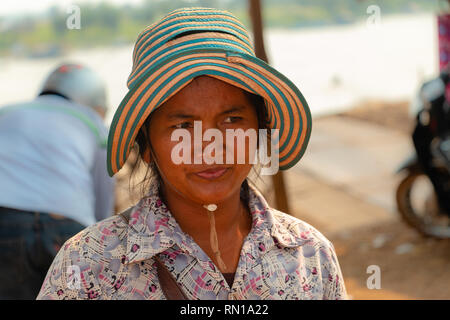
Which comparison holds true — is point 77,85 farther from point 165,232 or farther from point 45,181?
point 165,232

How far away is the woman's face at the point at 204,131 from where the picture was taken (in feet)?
4.75

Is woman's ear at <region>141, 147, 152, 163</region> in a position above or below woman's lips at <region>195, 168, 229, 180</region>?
above

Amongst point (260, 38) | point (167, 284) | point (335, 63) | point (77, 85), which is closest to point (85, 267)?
point (167, 284)

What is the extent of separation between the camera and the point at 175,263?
1.47m

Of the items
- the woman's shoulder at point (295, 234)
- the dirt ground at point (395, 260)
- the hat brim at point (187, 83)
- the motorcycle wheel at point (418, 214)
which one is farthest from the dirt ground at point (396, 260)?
the hat brim at point (187, 83)

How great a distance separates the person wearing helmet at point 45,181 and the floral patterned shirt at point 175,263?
4.04 ft

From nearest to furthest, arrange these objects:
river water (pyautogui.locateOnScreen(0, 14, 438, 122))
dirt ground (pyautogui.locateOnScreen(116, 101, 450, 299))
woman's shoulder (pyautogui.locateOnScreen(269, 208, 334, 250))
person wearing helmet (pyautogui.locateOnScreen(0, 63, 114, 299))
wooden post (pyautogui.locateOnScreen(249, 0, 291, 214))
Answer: woman's shoulder (pyautogui.locateOnScreen(269, 208, 334, 250))
person wearing helmet (pyautogui.locateOnScreen(0, 63, 114, 299))
wooden post (pyautogui.locateOnScreen(249, 0, 291, 214))
dirt ground (pyautogui.locateOnScreen(116, 101, 450, 299))
river water (pyautogui.locateOnScreen(0, 14, 438, 122))

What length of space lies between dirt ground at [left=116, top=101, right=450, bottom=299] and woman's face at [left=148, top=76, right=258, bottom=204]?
8.82 ft

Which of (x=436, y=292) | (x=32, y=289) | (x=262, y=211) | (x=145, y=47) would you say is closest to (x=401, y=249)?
(x=436, y=292)

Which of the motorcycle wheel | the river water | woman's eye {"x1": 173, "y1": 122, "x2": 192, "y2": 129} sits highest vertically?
the river water

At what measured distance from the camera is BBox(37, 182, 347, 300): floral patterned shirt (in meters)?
1.40

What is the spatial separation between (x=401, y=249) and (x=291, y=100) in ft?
11.7

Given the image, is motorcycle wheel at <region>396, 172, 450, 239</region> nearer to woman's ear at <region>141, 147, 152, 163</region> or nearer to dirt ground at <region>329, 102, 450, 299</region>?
dirt ground at <region>329, 102, 450, 299</region>

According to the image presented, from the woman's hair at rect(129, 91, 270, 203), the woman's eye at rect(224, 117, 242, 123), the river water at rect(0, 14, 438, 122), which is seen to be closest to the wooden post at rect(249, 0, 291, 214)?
the woman's hair at rect(129, 91, 270, 203)
